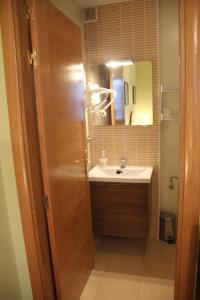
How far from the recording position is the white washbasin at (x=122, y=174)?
2.03 metres

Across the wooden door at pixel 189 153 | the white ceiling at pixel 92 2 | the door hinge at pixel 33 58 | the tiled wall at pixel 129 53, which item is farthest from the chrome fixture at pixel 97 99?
the wooden door at pixel 189 153

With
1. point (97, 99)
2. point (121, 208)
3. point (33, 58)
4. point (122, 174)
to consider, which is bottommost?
point (121, 208)

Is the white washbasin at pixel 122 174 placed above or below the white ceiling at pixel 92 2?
below

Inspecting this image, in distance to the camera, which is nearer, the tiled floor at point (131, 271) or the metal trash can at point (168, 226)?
the tiled floor at point (131, 271)

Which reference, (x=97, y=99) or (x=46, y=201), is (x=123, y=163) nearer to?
(x=97, y=99)

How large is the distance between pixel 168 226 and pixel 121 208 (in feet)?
2.18

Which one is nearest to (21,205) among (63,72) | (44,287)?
(44,287)

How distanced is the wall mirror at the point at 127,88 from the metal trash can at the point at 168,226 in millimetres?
1042

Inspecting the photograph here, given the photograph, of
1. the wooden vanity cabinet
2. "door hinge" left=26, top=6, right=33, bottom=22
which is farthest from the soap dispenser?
"door hinge" left=26, top=6, right=33, bottom=22

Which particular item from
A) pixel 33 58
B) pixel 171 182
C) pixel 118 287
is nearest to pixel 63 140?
pixel 33 58

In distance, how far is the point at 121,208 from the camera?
216 centimetres

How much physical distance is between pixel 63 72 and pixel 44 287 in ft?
4.35

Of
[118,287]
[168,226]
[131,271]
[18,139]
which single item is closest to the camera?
[18,139]

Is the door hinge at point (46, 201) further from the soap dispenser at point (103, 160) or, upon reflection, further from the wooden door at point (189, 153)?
the soap dispenser at point (103, 160)
